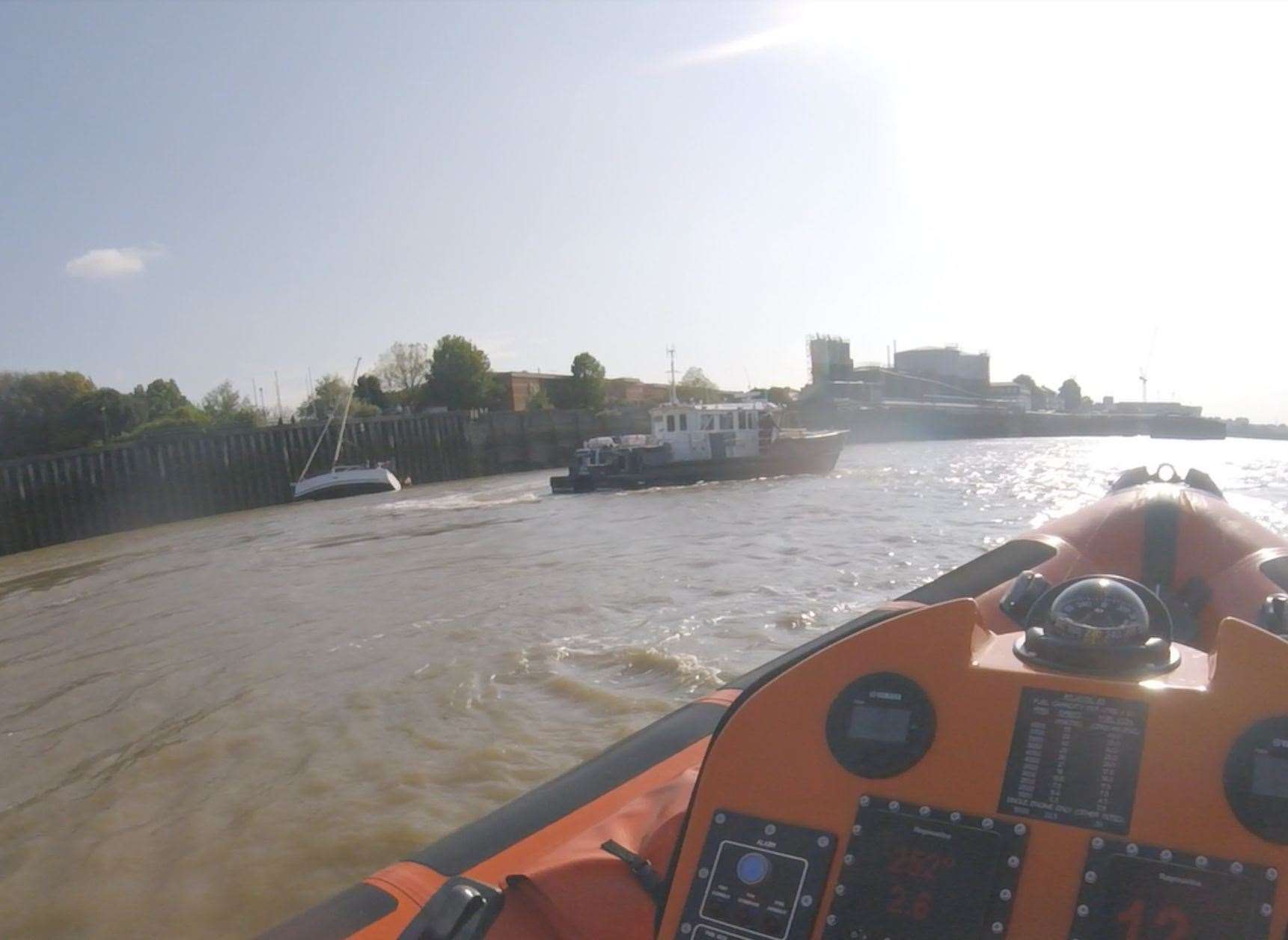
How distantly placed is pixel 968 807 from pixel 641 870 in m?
0.78

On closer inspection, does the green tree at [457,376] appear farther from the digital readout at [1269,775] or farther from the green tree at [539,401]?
the digital readout at [1269,775]

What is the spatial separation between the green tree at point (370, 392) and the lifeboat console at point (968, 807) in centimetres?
6556

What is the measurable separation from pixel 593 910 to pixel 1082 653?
1.17m

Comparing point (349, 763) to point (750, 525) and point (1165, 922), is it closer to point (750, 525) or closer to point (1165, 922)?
point (1165, 922)

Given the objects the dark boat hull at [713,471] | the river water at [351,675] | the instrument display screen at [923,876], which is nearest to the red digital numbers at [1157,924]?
the instrument display screen at [923,876]

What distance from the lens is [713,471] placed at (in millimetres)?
27688

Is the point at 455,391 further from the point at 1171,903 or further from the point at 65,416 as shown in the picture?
the point at 1171,903

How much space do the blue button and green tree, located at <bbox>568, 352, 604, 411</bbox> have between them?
2557 inches

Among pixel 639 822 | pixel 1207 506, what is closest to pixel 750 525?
pixel 1207 506

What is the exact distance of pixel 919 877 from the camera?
5.32 ft

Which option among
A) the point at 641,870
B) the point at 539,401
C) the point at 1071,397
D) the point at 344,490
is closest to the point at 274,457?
the point at 344,490

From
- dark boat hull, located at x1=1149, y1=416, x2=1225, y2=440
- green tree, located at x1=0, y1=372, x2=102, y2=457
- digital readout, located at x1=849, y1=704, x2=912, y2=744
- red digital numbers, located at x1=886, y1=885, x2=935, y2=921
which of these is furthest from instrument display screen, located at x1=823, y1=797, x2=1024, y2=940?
green tree, located at x1=0, y1=372, x2=102, y2=457

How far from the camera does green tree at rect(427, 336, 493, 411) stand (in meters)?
62.5

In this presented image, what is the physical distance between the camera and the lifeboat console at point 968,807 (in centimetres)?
147
